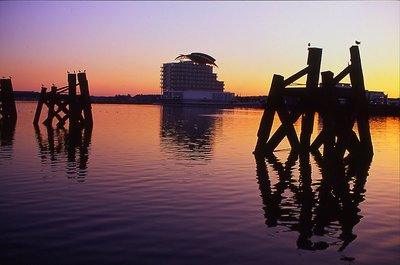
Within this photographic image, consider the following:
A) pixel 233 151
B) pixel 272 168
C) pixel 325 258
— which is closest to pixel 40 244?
pixel 325 258

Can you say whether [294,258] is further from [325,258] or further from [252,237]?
[252,237]

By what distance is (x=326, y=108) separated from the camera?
14219 mm

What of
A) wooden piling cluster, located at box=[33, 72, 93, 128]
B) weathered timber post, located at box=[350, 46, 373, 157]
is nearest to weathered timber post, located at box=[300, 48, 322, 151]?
weathered timber post, located at box=[350, 46, 373, 157]

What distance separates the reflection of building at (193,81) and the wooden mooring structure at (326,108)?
5791 inches

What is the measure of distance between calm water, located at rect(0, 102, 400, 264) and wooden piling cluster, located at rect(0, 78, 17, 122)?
24970 millimetres

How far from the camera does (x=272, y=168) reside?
46.4ft

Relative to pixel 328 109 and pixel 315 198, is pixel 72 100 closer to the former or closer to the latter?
pixel 328 109

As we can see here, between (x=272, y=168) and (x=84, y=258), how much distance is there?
9378 millimetres

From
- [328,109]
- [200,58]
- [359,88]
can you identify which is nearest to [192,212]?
[328,109]

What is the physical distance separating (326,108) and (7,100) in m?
33.3

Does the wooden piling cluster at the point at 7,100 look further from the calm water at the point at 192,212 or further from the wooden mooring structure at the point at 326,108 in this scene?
the wooden mooring structure at the point at 326,108

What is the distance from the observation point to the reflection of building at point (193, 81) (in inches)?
6476

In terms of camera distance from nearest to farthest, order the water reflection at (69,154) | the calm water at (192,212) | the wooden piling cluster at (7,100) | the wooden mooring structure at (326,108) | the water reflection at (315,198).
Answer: the calm water at (192,212)
the water reflection at (315,198)
the water reflection at (69,154)
the wooden mooring structure at (326,108)
the wooden piling cluster at (7,100)

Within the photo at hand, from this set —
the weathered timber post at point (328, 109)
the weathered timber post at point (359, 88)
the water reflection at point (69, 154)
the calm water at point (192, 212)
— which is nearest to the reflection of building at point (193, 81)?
the water reflection at point (69, 154)
